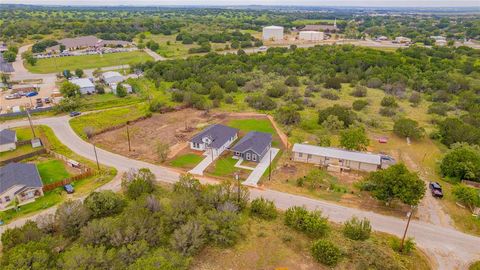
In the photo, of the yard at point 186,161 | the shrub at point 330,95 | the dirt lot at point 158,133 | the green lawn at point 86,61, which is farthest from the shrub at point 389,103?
the green lawn at point 86,61

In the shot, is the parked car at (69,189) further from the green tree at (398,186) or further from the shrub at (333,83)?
the shrub at (333,83)

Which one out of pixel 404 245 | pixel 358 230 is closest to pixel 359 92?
pixel 358 230

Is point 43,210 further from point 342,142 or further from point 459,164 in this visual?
point 459,164

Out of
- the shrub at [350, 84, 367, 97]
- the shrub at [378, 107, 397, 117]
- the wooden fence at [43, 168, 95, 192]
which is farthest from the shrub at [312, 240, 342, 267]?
the shrub at [350, 84, 367, 97]

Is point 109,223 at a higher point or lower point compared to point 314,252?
higher

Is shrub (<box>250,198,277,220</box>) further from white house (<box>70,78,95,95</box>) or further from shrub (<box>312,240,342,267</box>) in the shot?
white house (<box>70,78,95,95</box>)

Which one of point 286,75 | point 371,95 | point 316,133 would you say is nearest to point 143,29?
point 286,75
